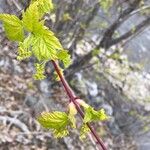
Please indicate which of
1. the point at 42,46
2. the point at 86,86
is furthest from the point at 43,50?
the point at 86,86

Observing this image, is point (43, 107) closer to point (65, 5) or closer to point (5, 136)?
point (5, 136)

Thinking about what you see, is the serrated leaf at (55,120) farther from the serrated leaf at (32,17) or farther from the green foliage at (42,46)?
the serrated leaf at (32,17)

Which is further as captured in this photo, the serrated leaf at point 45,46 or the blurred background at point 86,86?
the blurred background at point 86,86

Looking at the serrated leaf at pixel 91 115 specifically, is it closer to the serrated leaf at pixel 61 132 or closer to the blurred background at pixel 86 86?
the serrated leaf at pixel 61 132

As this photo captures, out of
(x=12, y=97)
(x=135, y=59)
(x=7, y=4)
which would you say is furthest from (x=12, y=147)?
(x=135, y=59)

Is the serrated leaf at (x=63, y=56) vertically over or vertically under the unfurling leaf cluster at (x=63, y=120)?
over

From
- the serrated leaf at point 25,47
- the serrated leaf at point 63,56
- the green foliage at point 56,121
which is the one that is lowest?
the green foliage at point 56,121

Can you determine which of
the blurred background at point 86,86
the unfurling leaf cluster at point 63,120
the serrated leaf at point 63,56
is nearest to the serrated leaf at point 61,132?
the unfurling leaf cluster at point 63,120
